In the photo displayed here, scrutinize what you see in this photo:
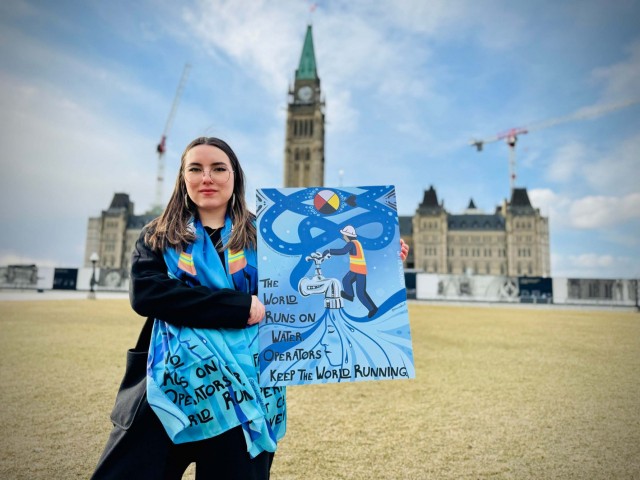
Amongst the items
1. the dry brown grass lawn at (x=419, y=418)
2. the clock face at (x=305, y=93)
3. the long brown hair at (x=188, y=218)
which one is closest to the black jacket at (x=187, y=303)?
the long brown hair at (x=188, y=218)

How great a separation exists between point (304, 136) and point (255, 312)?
86309mm

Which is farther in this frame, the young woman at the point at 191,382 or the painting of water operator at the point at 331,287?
the painting of water operator at the point at 331,287

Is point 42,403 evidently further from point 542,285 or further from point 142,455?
point 542,285

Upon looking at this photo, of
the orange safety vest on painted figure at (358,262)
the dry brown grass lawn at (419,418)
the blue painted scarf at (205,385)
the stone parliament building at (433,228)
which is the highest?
the stone parliament building at (433,228)

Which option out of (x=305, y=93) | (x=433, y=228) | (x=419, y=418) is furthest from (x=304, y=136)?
(x=419, y=418)

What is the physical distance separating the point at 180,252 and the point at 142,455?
34.2 inches

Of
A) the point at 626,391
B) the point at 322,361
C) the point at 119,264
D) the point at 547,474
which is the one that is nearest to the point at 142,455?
the point at 322,361

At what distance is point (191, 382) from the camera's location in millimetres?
1683

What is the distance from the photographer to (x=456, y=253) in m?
75.6

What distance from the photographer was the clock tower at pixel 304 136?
274 feet

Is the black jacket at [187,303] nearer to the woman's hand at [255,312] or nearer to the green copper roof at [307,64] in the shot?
the woman's hand at [255,312]

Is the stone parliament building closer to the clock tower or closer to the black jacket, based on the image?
the clock tower

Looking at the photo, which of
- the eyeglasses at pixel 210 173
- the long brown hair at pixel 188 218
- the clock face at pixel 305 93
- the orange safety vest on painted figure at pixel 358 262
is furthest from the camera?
the clock face at pixel 305 93

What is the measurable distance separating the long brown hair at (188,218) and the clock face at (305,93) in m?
91.3
